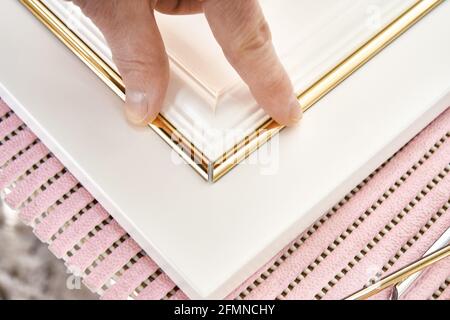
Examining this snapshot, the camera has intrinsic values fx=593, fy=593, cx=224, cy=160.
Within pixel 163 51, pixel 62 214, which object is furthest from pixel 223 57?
pixel 62 214

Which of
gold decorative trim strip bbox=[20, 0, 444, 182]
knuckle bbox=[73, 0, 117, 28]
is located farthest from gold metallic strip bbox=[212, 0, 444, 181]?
knuckle bbox=[73, 0, 117, 28]

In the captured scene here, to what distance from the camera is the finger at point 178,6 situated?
1.31ft

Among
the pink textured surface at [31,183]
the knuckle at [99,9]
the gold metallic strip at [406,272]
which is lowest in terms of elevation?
the gold metallic strip at [406,272]

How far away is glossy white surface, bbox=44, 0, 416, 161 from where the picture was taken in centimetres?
38

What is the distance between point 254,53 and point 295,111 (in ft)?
0.17

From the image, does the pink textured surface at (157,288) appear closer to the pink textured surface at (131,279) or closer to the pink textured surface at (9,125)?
the pink textured surface at (131,279)

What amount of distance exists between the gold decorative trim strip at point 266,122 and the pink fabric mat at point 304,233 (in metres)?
0.06

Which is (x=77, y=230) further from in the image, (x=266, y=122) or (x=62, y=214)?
(x=266, y=122)

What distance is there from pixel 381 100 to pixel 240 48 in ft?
0.37

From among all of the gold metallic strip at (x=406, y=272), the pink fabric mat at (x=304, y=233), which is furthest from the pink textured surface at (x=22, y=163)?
the gold metallic strip at (x=406, y=272)

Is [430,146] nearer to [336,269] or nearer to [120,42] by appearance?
[336,269]

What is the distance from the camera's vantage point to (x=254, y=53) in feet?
1.17

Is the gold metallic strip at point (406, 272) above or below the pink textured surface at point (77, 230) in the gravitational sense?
below

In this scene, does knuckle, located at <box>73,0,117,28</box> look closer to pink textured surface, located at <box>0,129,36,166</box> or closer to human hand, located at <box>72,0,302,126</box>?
human hand, located at <box>72,0,302,126</box>
